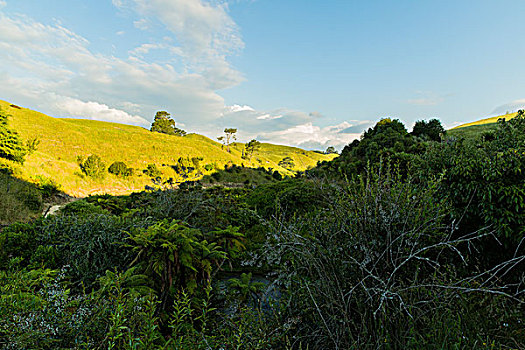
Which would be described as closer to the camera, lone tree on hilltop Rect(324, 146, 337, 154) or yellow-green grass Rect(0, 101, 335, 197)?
yellow-green grass Rect(0, 101, 335, 197)

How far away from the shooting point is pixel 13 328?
1703 mm

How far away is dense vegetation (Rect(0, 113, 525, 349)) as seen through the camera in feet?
6.50

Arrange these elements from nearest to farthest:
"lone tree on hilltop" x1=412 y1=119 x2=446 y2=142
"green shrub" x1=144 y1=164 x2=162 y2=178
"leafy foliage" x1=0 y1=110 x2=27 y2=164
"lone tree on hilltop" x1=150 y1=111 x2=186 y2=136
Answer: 1. "leafy foliage" x1=0 y1=110 x2=27 y2=164
2. "lone tree on hilltop" x1=412 y1=119 x2=446 y2=142
3. "green shrub" x1=144 y1=164 x2=162 y2=178
4. "lone tree on hilltop" x1=150 y1=111 x2=186 y2=136

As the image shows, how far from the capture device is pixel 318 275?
2.57 metres

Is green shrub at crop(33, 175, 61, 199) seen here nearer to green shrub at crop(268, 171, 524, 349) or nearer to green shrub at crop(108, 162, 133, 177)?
green shrub at crop(108, 162, 133, 177)

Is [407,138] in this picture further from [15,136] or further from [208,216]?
[15,136]

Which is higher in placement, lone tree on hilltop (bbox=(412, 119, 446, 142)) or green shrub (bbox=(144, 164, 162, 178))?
lone tree on hilltop (bbox=(412, 119, 446, 142))

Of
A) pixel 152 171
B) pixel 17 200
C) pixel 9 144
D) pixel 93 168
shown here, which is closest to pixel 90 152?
pixel 93 168

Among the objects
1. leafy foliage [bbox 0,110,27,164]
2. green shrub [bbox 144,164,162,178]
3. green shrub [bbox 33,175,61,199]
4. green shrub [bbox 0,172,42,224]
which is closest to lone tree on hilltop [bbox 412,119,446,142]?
green shrub [bbox 0,172,42,224]

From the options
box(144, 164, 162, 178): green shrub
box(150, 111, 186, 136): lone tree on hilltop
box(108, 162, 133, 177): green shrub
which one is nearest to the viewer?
box(108, 162, 133, 177): green shrub

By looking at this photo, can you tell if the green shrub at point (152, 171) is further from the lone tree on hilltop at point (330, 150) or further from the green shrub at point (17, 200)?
the lone tree on hilltop at point (330, 150)

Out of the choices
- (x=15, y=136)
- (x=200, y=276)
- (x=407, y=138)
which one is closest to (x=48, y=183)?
(x=15, y=136)

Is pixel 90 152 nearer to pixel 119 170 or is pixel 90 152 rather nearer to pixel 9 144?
pixel 119 170

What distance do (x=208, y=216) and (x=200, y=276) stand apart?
9.09 ft
